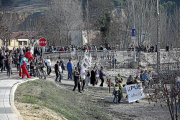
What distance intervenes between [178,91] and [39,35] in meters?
51.3

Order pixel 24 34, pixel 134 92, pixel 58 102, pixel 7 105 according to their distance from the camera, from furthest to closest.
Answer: pixel 24 34 < pixel 134 92 < pixel 58 102 < pixel 7 105

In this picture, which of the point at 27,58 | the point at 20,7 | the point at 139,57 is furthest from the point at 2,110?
the point at 20,7

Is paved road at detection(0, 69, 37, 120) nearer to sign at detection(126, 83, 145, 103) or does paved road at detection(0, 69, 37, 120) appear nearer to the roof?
sign at detection(126, 83, 145, 103)

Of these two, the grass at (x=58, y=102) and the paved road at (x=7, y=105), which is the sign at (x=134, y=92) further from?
the paved road at (x=7, y=105)

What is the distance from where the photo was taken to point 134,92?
19.5 m

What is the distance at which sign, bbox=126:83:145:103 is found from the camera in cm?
1936

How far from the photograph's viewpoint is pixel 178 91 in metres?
12.2

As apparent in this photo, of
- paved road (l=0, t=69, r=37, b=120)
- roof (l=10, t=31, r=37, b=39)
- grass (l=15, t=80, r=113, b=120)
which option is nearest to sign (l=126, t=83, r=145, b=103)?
grass (l=15, t=80, r=113, b=120)

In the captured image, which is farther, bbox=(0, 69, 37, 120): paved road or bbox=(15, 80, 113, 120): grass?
bbox=(15, 80, 113, 120): grass

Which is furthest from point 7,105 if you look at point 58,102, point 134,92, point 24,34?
point 24,34

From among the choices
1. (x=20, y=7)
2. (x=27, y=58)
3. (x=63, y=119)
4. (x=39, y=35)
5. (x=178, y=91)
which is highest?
(x=20, y=7)

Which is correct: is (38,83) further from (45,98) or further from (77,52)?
(77,52)

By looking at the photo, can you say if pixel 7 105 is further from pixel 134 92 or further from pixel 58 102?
pixel 134 92

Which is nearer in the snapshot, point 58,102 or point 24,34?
point 58,102
